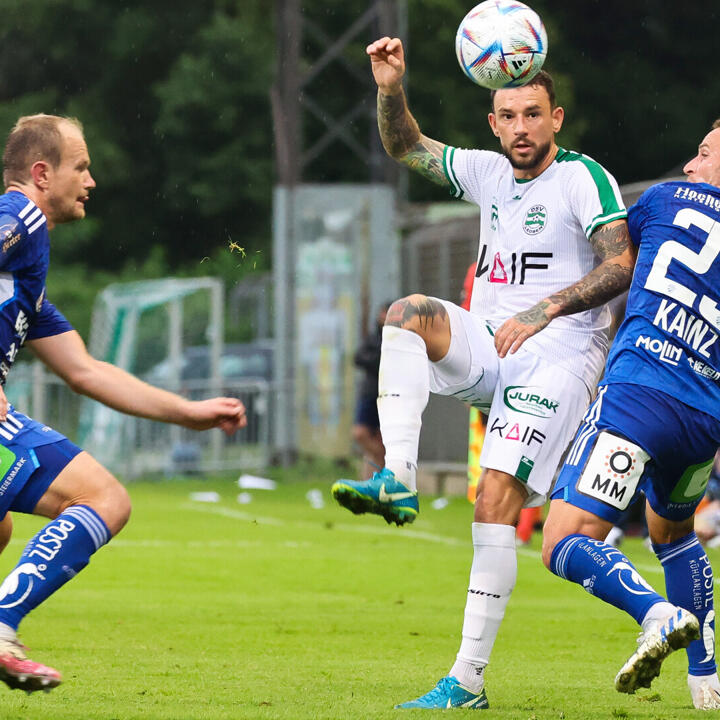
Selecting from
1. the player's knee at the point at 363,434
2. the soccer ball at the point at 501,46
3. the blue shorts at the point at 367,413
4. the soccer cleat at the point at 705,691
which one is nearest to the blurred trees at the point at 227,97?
the blue shorts at the point at 367,413

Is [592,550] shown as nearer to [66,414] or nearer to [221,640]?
[221,640]

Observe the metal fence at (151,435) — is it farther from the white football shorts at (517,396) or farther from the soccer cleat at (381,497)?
the soccer cleat at (381,497)

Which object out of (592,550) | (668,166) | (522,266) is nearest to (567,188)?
(522,266)

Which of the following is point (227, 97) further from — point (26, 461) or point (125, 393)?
point (26, 461)

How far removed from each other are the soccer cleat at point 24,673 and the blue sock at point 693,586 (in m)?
2.49

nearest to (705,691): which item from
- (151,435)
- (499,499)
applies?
(499,499)

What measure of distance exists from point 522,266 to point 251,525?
31.8ft

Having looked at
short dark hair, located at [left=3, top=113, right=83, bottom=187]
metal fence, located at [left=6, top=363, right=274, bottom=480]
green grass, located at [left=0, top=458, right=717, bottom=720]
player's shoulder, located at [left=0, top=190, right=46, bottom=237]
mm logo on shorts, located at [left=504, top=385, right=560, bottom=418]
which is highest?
short dark hair, located at [left=3, top=113, right=83, bottom=187]

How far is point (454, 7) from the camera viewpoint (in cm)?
3962

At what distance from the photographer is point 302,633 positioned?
28.5 feet

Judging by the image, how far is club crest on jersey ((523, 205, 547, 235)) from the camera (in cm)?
652

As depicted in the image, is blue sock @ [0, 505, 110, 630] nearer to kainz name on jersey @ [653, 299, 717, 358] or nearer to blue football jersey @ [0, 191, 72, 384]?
blue football jersey @ [0, 191, 72, 384]

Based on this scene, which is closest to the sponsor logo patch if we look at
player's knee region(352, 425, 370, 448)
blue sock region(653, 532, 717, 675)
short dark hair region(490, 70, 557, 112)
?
blue sock region(653, 532, 717, 675)

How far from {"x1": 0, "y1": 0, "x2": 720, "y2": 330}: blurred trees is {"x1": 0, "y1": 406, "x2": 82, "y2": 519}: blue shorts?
3114cm
